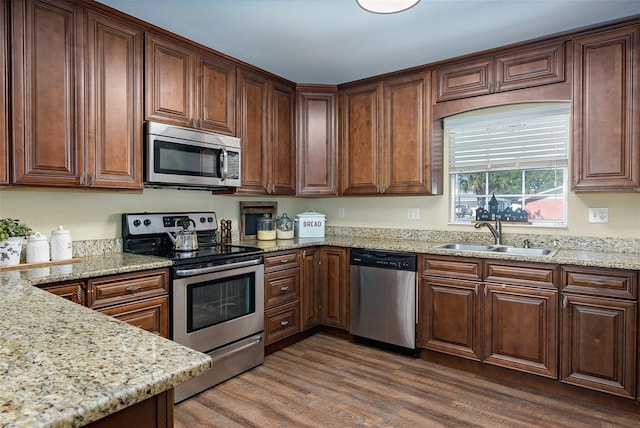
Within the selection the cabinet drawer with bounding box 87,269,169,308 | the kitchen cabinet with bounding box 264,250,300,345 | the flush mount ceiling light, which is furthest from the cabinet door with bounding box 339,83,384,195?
the cabinet drawer with bounding box 87,269,169,308

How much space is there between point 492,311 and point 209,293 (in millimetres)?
1927

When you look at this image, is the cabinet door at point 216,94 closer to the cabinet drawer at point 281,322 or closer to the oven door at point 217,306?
the oven door at point 217,306

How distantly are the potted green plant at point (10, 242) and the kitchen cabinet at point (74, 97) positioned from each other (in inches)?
10.1

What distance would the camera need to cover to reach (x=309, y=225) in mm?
3844

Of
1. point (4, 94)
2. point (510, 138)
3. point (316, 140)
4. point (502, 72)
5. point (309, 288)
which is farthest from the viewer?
point (316, 140)

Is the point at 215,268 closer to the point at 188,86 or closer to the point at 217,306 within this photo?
the point at 217,306

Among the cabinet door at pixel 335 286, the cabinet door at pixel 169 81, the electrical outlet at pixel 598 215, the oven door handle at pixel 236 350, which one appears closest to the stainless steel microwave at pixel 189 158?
the cabinet door at pixel 169 81

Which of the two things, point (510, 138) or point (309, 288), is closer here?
point (510, 138)

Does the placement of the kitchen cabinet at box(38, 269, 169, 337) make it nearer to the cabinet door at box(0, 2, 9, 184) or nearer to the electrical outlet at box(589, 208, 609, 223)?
the cabinet door at box(0, 2, 9, 184)

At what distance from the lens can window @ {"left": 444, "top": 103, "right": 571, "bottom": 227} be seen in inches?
116

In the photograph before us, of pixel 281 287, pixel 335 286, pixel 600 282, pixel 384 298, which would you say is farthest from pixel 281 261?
pixel 600 282

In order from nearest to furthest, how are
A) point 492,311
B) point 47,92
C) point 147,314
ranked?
point 47,92, point 147,314, point 492,311

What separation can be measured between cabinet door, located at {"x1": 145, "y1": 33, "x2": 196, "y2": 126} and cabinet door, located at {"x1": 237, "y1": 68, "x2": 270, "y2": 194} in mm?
494

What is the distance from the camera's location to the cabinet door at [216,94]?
9.53ft
